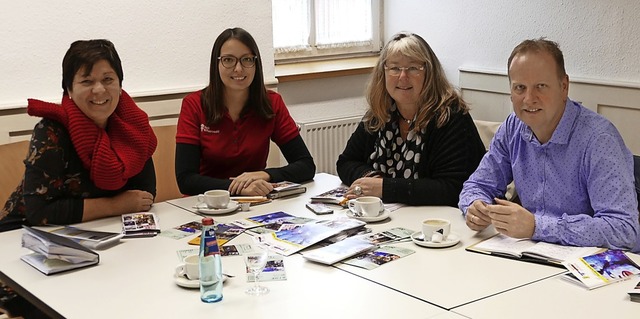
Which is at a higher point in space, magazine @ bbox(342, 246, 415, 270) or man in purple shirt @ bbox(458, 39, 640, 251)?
man in purple shirt @ bbox(458, 39, 640, 251)

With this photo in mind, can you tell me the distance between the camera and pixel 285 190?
9.48 feet

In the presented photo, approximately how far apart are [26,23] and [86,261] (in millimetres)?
1851

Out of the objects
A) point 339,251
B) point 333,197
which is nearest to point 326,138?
point 333,197

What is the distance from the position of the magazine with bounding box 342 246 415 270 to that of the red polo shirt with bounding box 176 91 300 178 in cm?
118

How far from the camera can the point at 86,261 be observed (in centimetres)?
213

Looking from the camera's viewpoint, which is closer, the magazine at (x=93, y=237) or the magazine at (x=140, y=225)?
the magazine at (x=93, y=237)

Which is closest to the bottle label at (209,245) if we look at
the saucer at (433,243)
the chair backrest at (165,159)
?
the saucer at (433,243)

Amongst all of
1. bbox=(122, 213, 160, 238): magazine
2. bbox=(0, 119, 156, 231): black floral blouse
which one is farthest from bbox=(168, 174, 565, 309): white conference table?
bbox=(0, 119, 156, 231): black floral blouse

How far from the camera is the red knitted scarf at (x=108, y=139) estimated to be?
8.48 feet

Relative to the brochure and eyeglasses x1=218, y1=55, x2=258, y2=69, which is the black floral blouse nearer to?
eyeglasses x1=218, y1=55, x2=258, y2=69

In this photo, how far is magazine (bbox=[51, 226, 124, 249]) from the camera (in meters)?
2.28

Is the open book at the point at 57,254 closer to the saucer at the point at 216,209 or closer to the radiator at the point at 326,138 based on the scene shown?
the saucer at the point at 216,209

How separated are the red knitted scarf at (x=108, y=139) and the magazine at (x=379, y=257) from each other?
3.22ft

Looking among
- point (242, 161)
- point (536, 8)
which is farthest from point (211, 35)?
point (536, 8)
